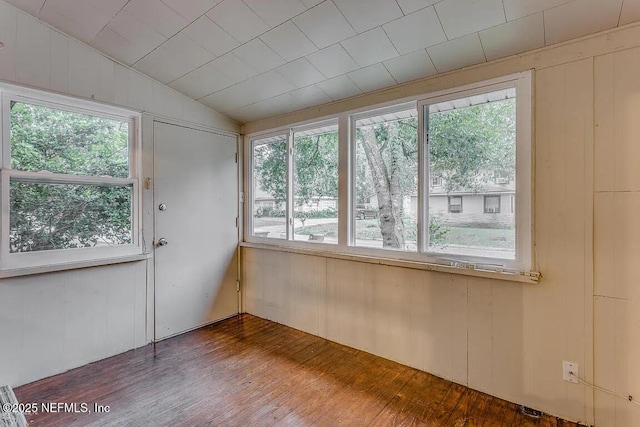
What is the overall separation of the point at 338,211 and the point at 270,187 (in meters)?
1.00

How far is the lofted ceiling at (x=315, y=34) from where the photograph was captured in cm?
169

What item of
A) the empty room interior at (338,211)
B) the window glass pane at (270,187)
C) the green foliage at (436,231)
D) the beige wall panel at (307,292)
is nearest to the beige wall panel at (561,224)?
the empty room interior at (338,211)

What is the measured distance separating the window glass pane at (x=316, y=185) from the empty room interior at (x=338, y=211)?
3 cm

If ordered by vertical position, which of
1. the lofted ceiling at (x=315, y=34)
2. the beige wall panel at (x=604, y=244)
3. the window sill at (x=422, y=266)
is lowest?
the window sill at (x=422, y=266)

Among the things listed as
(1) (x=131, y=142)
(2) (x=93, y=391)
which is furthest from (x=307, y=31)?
(2) (x=93, y=391)

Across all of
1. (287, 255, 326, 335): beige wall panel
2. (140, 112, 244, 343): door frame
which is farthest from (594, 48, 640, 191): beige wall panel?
(140, 112, 244, 343): door frame

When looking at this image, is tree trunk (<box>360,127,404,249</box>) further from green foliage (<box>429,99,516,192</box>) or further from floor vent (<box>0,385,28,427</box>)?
floor vent (<box>0,385,28,427</box>)

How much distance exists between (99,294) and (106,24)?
6.75 feet

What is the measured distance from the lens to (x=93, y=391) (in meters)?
2.13

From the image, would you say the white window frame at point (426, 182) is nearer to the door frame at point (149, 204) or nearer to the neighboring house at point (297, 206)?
the neighboring house at point (297, 206)

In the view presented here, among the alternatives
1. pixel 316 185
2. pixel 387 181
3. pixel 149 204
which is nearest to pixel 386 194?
pixel 387 181

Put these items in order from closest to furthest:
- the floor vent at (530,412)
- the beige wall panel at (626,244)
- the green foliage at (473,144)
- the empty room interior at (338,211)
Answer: the beige wall panel at (626,244) → the empty room interior at (338,211) → the floor vent at (530,412) → the green foliage at (473,144)

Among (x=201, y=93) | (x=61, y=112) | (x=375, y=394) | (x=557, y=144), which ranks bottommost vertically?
(x=375, y=394)

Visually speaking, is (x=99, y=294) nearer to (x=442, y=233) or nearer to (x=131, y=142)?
(x=131, y=142)
